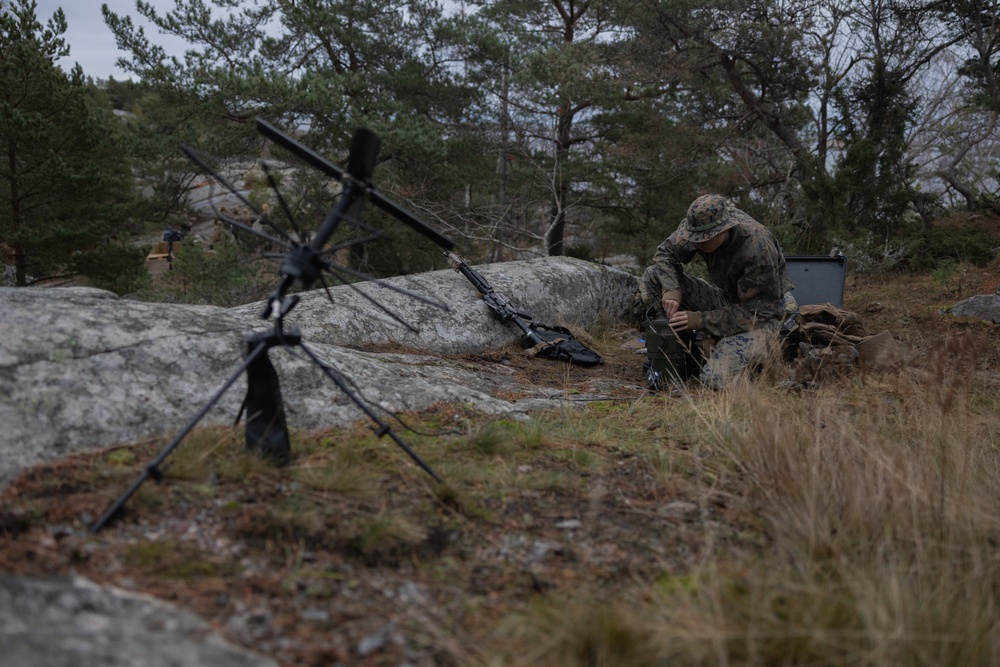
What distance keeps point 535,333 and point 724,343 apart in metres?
1.61

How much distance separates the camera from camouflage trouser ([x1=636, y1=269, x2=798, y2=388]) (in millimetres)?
4516

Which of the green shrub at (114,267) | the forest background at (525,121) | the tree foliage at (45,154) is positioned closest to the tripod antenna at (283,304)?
the forest background at (525,121)

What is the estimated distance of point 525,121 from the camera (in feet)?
44.3

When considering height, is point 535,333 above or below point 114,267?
below

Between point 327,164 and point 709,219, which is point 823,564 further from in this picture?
point 709,219

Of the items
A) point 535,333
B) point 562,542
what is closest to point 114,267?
point 535,333

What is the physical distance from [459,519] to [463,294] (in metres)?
3.69

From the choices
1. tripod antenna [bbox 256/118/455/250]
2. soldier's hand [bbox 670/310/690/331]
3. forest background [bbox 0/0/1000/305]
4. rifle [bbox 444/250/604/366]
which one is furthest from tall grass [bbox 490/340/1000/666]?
forest background [bbox 0/0/1000/305]

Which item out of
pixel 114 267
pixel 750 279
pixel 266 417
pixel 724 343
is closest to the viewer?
pixel 266 417

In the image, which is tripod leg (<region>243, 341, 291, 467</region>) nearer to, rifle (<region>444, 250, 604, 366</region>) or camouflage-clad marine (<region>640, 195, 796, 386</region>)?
camouflage-clad marine (<region>640, 195, 796, 386</region>)

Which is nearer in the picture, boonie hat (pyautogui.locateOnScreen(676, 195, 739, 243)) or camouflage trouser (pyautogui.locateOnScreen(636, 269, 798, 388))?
camouflage trouser (pyautogui.locateOnScreen(636, 269, 798, 388))

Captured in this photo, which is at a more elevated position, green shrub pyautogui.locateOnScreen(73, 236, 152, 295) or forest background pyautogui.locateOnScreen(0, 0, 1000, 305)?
forest background pyautogui.locateOnScreen(0, 0, 1000, 305)

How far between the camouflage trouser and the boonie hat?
711 mm

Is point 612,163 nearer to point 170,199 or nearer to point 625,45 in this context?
point 625,45
